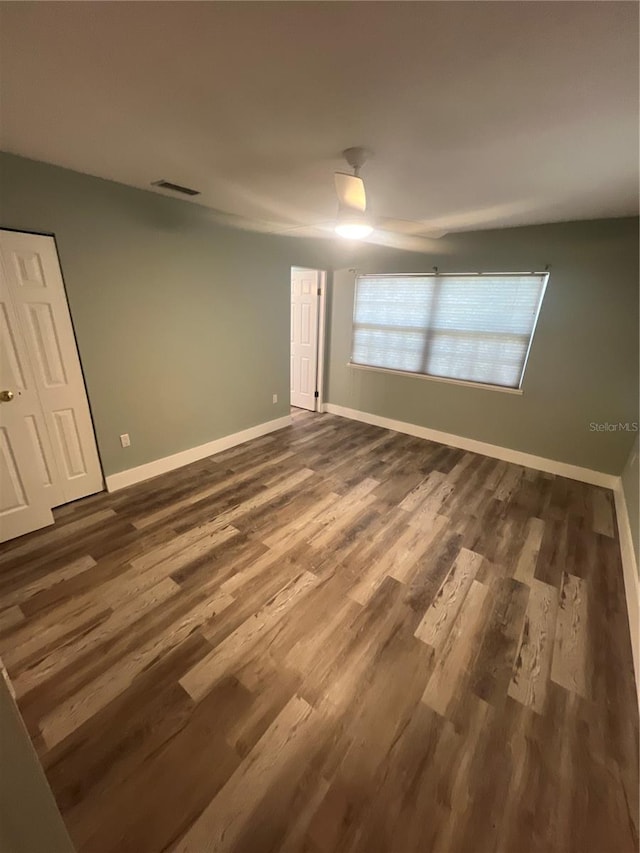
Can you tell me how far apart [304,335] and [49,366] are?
10.3ft

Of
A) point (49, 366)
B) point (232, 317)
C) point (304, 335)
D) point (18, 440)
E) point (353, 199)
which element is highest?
point (353, 199)

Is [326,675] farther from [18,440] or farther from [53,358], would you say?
[53,358]

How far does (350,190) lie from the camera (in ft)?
5.41

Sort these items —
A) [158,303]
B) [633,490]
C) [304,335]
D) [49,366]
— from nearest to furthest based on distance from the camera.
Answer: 1. [49,366]
2. [633,490]
3. [158,303]
4. [304,335]

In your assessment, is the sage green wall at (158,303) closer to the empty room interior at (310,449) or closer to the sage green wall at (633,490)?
the empty room interior at (310,449)

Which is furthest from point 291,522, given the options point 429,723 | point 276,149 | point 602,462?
point 602,462

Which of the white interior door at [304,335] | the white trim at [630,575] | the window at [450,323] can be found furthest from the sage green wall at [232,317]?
the white trim at [630,575]

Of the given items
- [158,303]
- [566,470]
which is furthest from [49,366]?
[566,470]

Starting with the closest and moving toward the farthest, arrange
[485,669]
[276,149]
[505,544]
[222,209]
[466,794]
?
[466,794] < [485,669] < [276,149] < [505,544] < [222,209]

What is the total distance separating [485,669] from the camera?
1.57m

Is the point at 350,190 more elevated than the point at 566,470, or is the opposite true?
the point at 350,190

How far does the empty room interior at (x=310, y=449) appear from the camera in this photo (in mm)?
1064

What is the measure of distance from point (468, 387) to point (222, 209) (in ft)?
9.96

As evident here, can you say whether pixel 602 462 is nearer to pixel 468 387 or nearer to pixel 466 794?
pixel 468 387
